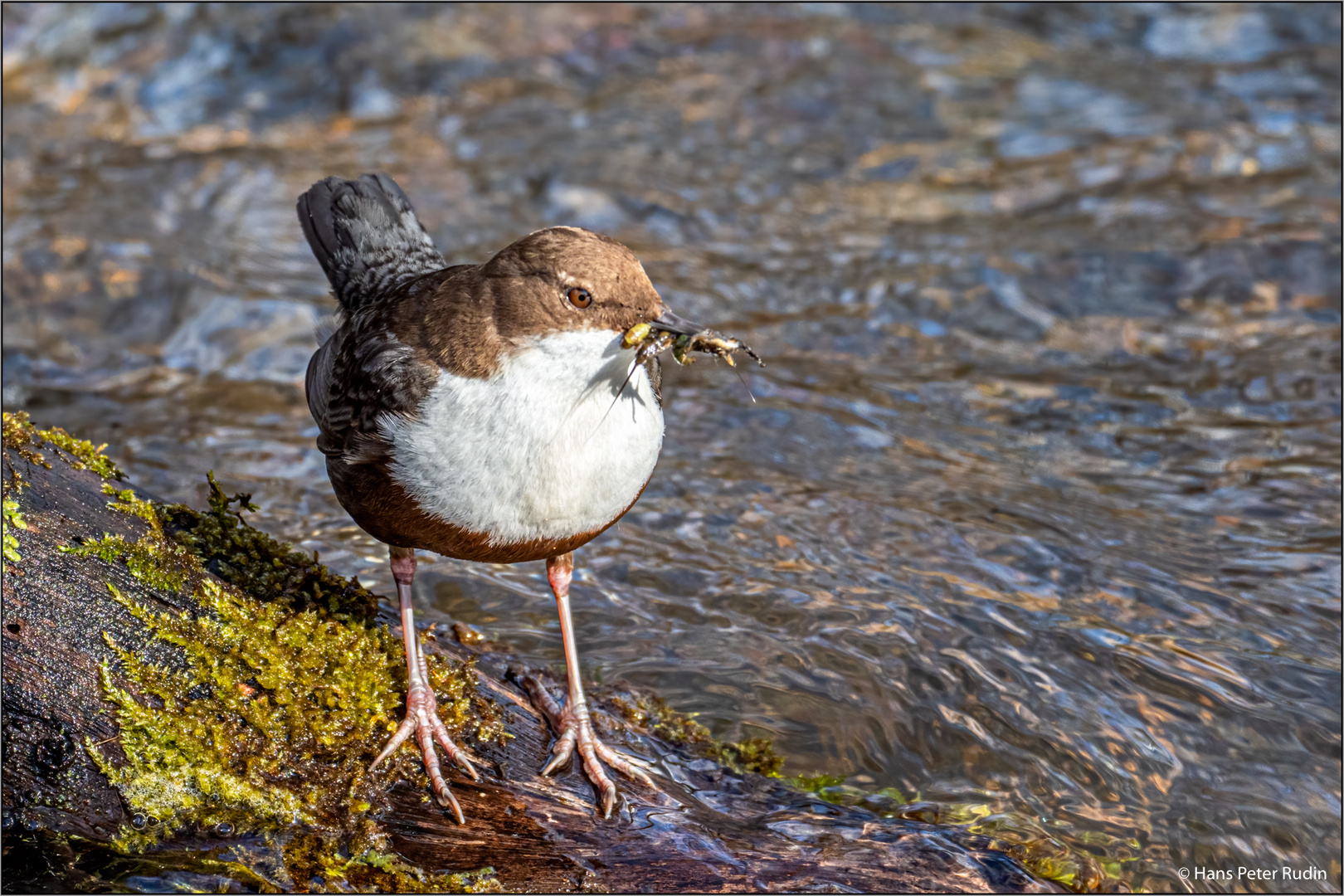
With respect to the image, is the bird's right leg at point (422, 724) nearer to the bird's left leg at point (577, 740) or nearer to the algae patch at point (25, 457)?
the bird's left leg at point (577, 740)

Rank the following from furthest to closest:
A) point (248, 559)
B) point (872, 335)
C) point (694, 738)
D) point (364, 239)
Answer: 1. point (872, 335)
2. point (364, 239)
3. point (694, 738)
4. point (248, 559)

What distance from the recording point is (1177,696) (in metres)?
4.08

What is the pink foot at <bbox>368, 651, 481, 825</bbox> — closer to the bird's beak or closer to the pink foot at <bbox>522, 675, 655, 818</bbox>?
the pink foot at <bbox>522, 675, 655, 818</bbox>

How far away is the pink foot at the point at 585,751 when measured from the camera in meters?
2.95

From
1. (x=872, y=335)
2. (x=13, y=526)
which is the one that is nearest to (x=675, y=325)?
(x=13, y=526)

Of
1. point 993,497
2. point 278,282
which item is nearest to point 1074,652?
point 993,497

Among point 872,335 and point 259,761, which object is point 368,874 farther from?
point 872,335

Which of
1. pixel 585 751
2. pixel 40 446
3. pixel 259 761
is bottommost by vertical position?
pixel 585 751

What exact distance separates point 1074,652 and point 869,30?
7.29m

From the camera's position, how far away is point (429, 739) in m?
2.80

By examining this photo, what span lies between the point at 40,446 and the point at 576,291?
130 centimetres

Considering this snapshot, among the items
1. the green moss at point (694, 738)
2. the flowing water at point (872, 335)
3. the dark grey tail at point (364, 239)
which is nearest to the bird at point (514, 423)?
the green moss at point (694, 738)

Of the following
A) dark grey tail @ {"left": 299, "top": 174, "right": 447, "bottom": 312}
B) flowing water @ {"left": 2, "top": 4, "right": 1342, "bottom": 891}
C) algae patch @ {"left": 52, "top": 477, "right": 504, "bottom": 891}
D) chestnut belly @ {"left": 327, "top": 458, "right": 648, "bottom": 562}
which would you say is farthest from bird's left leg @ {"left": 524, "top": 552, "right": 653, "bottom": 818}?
dark grey tail @ {"left": 299, "top": 174, "right": 447, "bottom": 312}

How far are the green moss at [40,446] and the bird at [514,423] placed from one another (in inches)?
22.7
